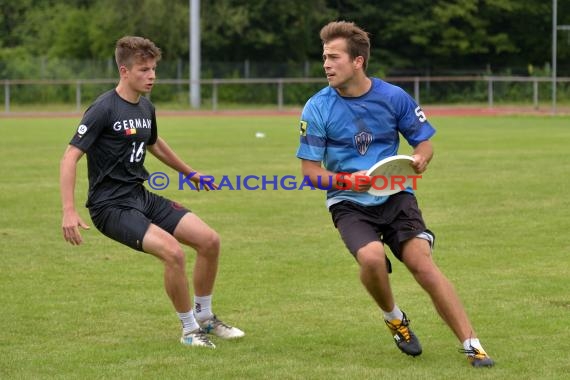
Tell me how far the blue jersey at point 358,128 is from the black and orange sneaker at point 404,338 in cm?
74

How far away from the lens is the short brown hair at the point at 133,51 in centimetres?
668

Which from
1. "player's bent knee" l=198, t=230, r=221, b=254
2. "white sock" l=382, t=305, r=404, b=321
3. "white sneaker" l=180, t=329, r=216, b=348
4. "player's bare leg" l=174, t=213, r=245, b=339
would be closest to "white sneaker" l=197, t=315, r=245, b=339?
"player's bare leg" l=174, t=213, r=245, b=339

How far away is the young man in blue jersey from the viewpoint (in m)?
Answer: 6.19

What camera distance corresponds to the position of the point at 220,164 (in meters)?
19.2

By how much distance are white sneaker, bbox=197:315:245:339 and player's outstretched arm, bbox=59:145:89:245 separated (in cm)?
110

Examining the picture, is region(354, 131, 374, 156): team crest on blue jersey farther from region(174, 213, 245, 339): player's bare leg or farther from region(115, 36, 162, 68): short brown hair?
region(115, 36, 162, 68): short brown hair

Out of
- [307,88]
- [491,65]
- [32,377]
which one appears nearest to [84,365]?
[32,377]

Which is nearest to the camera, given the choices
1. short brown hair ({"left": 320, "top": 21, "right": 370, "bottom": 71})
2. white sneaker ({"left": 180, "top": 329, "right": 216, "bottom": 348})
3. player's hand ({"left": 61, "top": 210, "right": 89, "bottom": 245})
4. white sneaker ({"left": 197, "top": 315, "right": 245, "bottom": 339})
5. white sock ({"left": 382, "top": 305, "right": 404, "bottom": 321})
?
short brown hair ({"left": 320, "top": 21, "right": 370, "bottom": 71})

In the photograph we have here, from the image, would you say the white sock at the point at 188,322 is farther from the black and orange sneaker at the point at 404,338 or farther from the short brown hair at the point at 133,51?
the short brown hair at the point at 133,51

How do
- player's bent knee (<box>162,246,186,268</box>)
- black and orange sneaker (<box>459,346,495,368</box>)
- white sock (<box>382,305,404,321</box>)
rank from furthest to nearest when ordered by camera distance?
1. player's bent knee (<box>162,246,186,268</box>)
2. white sock (<box>382,305,404,321</box>)
3. black and orange sneaker (<box>459,346,495,368</box>)

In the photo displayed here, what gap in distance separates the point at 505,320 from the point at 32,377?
3.18 meters

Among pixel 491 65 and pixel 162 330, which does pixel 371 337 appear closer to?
pixel 162 330

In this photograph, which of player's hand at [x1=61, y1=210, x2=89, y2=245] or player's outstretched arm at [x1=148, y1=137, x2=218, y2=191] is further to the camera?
player's outstretched arm at [x1=148, y1=137, x2=218, y2=191]

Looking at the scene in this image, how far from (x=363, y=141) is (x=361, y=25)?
49925 millimetres
